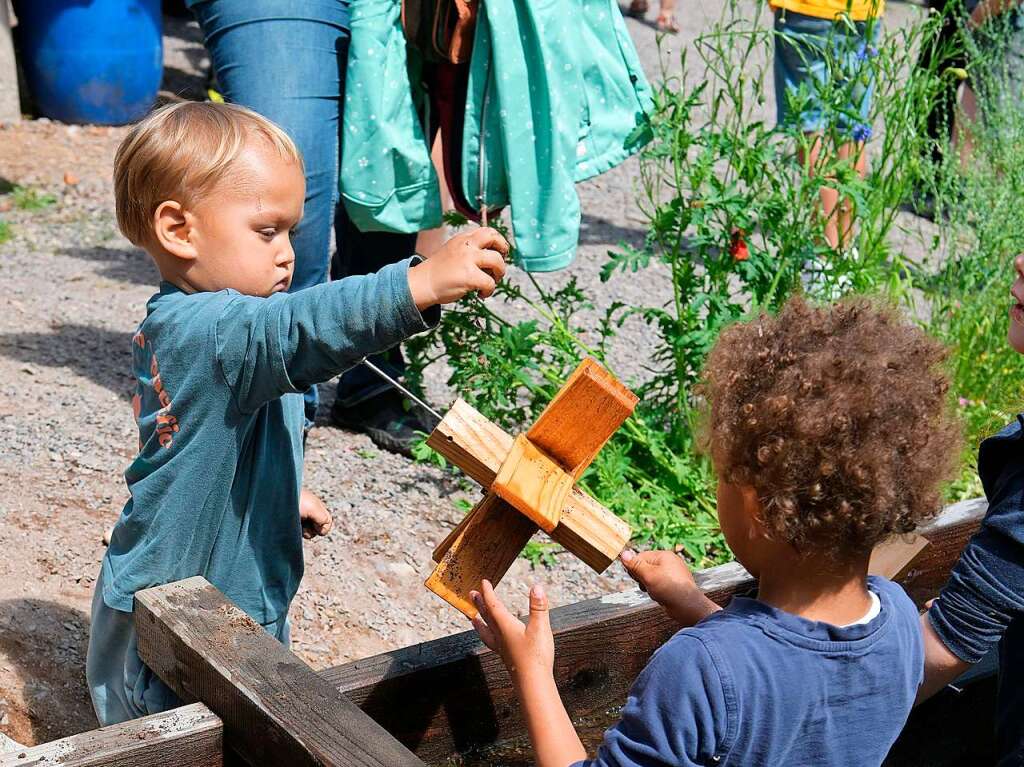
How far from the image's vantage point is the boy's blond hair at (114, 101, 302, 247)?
193cm

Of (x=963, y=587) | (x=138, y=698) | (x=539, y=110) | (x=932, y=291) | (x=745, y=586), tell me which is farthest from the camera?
(x=932, y=291)

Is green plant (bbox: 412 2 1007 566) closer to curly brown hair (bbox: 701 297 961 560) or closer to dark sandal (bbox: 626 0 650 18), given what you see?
curly brown hair (bbox: 701 297 961 560)

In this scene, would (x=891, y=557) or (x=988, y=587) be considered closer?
(x=988, y=587)

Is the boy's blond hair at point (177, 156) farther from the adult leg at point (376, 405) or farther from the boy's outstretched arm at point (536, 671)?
the adult leg at point (376, 405)

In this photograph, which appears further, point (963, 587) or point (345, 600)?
point (345, 600)

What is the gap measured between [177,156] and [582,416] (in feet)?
2.51

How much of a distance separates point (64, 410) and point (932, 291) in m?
2.94

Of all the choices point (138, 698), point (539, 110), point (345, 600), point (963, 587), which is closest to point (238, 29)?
point (539, 110)

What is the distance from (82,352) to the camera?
14.5ft

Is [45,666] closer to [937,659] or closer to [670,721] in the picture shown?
[670,721]

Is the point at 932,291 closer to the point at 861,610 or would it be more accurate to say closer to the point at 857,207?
the point at 857,207

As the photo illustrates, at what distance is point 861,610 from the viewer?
5.08ft

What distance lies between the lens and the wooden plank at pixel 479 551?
1.71 m

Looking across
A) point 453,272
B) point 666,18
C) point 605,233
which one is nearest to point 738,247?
point 453,272
